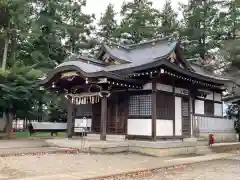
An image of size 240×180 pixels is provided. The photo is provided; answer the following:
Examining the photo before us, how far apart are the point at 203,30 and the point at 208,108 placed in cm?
1611

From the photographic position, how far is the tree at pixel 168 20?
35375 millimetres

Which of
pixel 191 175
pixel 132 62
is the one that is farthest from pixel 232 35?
pixel 191 175

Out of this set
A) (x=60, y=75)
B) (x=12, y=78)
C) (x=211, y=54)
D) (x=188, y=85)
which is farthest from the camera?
(x=211, y=54)

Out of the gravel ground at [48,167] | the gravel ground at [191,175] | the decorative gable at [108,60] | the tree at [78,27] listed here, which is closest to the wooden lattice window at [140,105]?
the decorative gable at [108,60]

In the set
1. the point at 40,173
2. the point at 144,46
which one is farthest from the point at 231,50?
the point at 40,173

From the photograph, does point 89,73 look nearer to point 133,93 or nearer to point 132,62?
point 133,93

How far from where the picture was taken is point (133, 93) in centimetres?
1465

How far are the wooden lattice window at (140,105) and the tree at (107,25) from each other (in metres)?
25.2

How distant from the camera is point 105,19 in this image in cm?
3906

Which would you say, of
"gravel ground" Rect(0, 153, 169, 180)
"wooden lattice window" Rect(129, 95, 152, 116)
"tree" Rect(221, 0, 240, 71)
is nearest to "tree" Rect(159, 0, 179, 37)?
"tree" Rect(221, 0, 240, 71)

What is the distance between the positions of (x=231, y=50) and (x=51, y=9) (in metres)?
18.0

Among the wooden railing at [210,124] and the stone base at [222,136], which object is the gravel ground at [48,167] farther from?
the stone base at [222,136]

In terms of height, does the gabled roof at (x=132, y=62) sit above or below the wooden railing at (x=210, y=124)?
above

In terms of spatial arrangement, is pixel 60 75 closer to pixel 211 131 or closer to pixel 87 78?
pixel 87 78
